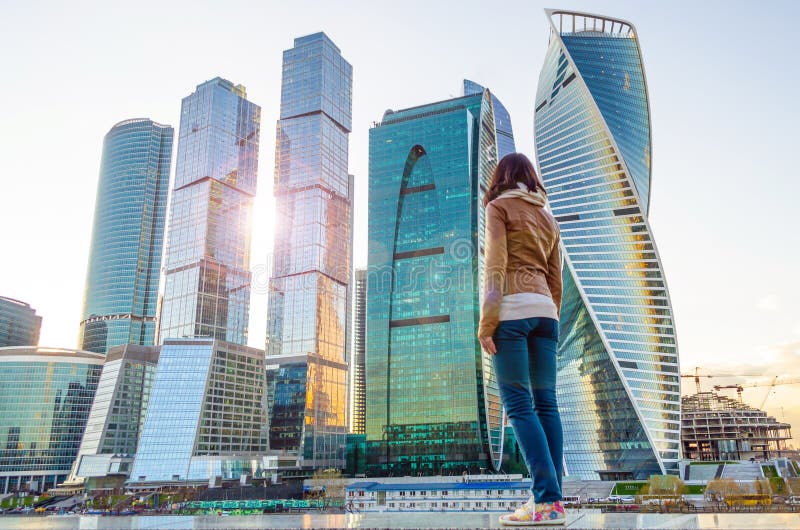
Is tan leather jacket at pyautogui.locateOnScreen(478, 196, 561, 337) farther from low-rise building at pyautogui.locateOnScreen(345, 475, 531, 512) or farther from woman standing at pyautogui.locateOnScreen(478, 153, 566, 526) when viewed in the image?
low-rise building at pyautogui.locateOnScreen(345, 475, 531, 512)

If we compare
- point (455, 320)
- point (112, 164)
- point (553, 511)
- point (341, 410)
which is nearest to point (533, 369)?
point (553, 511)

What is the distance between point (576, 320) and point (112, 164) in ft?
439

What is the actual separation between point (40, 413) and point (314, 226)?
232ft

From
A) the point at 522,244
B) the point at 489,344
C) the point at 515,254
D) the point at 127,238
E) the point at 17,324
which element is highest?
the point at 127,238

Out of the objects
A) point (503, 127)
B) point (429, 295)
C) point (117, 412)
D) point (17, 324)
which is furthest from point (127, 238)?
point (503, 127)

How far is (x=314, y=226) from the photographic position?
16438 cm

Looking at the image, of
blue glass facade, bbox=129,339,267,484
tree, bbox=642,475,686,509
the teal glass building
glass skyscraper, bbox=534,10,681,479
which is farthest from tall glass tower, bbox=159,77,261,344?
tree, bbox=642,475,686,509

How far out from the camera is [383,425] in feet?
386

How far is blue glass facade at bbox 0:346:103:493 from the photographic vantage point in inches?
4823

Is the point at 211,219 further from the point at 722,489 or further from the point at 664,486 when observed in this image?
the point at 722,489

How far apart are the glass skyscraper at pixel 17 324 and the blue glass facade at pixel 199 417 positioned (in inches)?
3380

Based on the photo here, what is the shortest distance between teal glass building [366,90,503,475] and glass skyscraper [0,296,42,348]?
107398mm

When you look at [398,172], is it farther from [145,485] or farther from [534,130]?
[145,485]

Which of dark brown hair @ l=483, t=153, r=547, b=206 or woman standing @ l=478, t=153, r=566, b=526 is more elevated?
dark brown hair @ l=483, t=153, r=547, b=206
